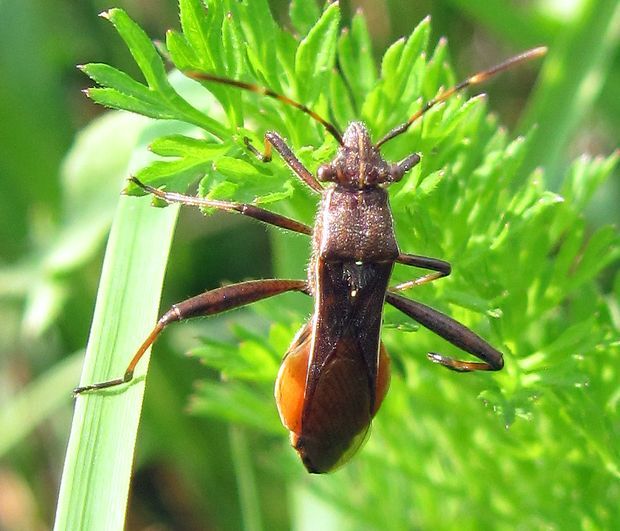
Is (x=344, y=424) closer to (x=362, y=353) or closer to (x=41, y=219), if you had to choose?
(x=362, y=353)

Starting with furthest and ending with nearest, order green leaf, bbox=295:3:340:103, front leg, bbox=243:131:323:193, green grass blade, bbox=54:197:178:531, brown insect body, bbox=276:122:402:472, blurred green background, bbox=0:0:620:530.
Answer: blurred green background, bbox=0:0:620:530, brown insect body, bbox=276:122:402:472, front leg, bbox=243:131:323:193, green leaf, bbox=295:3:340:103, green grass blade, bbox=54:197:178:531

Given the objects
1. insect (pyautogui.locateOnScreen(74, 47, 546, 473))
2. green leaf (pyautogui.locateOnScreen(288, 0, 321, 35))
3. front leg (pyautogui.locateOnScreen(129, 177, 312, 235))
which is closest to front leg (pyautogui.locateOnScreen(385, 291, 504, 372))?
insect (pyautogui.locateOnScreen(74, 47, 546, 473))

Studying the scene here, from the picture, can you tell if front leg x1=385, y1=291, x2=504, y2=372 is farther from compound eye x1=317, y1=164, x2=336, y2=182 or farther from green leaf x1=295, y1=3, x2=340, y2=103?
green leaf x1=295, y1=3, x2=340, y2=103

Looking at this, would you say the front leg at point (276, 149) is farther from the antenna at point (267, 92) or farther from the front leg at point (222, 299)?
the front leg at point (222, 299)

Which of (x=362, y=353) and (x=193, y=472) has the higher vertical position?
(x=362, y=353)

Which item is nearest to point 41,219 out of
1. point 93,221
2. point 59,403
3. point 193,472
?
point 93,221

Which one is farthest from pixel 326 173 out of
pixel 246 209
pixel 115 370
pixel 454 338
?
pixel 115 370

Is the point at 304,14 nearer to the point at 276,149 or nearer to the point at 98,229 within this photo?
the point at 276,149
